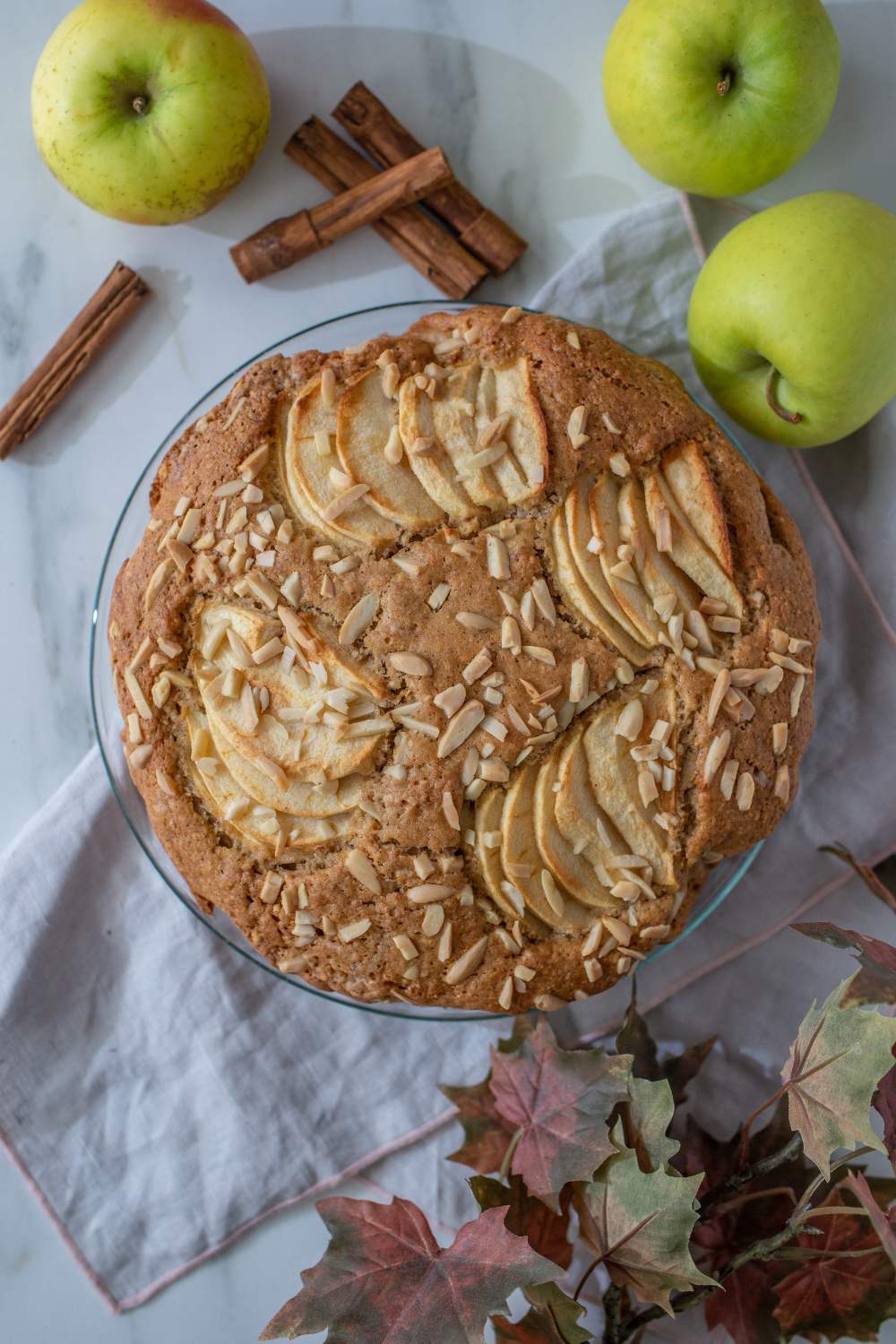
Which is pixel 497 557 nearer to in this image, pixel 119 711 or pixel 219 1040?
pixel 119 711

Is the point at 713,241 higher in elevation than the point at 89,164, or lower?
lower

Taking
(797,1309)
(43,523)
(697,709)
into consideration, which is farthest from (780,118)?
(797,1309)

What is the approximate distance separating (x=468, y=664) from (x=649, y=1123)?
0.66 m

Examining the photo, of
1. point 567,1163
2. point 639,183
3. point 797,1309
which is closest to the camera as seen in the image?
point 567,1163

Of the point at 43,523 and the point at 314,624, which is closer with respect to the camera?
the point at 314,624

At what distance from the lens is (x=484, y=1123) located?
70.8 inches

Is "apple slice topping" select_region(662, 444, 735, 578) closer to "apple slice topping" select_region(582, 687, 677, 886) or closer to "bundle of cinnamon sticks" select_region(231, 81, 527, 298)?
"apple slice topping" select_region(582, 687, 677, 886)

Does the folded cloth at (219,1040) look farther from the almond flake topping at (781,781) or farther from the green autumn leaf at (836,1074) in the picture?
the green autumn leaf at (836,1074)

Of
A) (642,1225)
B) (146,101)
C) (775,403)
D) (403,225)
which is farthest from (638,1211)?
(146,101)

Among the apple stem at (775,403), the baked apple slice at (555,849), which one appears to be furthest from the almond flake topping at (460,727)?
the apple stem at (775,403)

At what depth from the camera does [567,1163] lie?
1.53m

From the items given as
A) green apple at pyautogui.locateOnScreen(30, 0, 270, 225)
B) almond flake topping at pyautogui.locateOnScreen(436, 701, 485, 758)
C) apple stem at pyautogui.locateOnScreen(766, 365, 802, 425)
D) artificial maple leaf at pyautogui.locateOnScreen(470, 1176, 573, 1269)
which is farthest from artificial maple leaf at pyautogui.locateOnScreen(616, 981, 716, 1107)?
green apple at pyautogui.locateOnScreen(30, 0, 270, 225)

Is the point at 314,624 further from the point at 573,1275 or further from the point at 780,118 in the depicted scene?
the point at 573,1275

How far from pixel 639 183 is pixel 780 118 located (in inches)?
11.4
